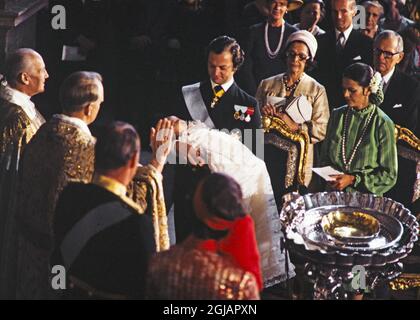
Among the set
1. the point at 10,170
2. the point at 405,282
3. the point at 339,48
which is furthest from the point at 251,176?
the point at 10,170

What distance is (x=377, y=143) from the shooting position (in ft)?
22.8

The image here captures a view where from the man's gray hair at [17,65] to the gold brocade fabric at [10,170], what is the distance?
0.19 metres

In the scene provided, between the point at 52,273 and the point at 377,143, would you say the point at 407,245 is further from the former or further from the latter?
the point at 52,273

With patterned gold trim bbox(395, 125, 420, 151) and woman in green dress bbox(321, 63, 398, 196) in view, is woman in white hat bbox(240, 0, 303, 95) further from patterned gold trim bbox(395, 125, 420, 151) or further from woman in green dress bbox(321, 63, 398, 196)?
patterned gold trim bbox(395, 125, 420, 151)

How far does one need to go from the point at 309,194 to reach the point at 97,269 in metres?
2.07

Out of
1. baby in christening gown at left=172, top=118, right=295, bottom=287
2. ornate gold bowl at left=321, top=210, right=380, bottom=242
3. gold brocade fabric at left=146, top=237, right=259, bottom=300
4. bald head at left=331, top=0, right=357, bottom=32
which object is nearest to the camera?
gold brocade fabric at left=146, top=237, right=259, bottom=300

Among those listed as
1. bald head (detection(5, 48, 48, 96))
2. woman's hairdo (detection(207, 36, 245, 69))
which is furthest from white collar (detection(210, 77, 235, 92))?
bald head (detection(5, 48, 48, 96))

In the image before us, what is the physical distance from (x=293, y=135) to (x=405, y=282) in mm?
1611

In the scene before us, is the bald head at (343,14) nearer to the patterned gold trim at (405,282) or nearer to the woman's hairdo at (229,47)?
the woman's hairdo at (229,47)

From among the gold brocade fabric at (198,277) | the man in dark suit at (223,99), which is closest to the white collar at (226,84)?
the man in dark suit at (223,99)

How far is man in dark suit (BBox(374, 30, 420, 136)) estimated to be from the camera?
7023 millimetres

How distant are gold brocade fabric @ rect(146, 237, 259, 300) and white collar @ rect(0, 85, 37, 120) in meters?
2.10

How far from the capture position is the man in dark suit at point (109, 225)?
533cm

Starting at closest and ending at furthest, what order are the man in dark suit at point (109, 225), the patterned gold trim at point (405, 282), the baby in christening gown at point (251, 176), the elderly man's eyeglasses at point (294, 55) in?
the man in dark suit at point (109, 225), the baby in christening gown at point (251, 176), the elderly man's eyeglasses at point (294, 55), the patterned gold trim at point (405, 282)
